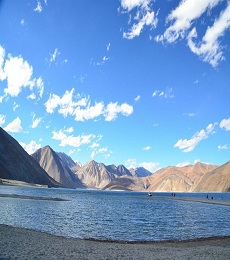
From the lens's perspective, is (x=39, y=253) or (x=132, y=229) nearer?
(x=39, y=253)

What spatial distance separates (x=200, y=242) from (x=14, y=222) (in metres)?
25.3

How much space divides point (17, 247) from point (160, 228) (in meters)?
25.5

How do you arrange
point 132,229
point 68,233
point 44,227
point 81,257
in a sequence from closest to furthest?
point 81,257 → point 68,233 → point 44,227 → point 132,229

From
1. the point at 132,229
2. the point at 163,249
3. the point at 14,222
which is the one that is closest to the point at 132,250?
the point at 163,249

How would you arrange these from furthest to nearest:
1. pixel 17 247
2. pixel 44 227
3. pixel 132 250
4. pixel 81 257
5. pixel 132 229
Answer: pixel 132 229 → pixel 44 227 → pixel 132 250 → pixel 17 247 → pixel 81 257

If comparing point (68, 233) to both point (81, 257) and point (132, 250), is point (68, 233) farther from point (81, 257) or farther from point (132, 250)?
point (81, 257)

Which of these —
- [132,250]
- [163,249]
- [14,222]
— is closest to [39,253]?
[132,250]

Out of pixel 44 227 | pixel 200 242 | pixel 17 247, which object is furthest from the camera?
pixel 44 227

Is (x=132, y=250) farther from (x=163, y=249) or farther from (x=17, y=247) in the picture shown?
(x=17, y=247)

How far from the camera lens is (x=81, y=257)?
2128 centimetres

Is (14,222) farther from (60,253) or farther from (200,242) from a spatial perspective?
(200,242)

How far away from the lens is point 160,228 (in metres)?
43.3

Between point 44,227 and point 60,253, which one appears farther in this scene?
point 44,227

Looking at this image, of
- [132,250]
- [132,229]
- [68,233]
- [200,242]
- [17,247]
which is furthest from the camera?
[132,229]
